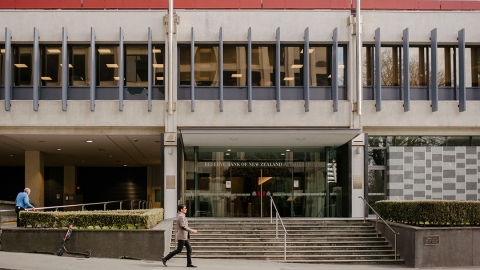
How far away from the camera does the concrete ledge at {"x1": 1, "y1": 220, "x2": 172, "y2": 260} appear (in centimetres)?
1747

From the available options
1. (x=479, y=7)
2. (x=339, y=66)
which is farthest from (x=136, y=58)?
(x=479, y=7)

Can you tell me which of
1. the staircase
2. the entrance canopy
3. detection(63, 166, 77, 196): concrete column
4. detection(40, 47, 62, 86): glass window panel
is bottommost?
the staircase

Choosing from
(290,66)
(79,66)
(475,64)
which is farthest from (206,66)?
(475,64)

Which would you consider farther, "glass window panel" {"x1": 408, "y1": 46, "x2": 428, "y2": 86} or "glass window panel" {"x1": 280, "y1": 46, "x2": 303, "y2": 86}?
"glass window panel" {"x1": 408, "y1": 46, "x2": 428, "y2": 86}

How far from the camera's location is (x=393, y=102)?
24391mm

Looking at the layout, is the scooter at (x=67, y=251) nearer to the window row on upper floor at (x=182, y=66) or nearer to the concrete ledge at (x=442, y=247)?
the window row on upper floor at (x=182, y=66)

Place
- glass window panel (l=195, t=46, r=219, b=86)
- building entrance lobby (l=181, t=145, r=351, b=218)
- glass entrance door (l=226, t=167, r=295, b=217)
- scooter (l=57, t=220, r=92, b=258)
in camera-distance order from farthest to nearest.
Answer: glass entrance door (l=226, t=167, r=295, b=217) < building entrance lobby (l=181, t=145, r=351, b=218) < glass window panel (l=195, t=46, r=219, b=86) < scooter (l=57, t=220, r=92, b=258)

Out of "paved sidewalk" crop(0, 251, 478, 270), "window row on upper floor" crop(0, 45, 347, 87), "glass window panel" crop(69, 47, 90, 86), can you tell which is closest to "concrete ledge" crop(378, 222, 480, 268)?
"paved sidewalk" crop(0, 251, 478, 270)

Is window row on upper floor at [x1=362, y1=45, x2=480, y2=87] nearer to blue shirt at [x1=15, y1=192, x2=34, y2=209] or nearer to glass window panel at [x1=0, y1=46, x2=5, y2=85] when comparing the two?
blue shirt at [x1=15, y1=192, x2=34, y2=209]

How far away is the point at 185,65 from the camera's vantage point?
2453 centimetres

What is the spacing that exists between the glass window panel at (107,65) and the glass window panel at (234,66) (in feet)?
13.9

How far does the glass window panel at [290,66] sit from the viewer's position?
24.5 metres

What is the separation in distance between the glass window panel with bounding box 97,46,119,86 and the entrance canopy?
3791 millimetres

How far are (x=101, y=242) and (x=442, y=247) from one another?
983cm
